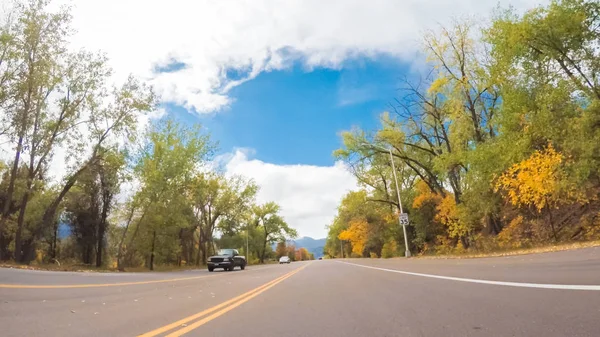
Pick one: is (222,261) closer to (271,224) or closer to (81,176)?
(81,176)

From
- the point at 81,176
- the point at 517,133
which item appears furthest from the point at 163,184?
the point at 517,133

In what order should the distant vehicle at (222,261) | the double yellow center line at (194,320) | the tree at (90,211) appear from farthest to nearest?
the tree at (90,211) → the distant vehicle at (222,261) → the double yellow center line at (194,320)

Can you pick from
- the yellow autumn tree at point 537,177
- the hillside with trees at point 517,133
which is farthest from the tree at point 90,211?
the yellow autumn tree at point 537,177

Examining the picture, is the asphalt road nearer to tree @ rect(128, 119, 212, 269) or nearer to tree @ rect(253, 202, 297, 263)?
tree @ rect(128, 119, 212, 269)

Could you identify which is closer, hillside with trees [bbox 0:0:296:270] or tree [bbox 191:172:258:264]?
hillside with trees [bbox 0:0:296:270]

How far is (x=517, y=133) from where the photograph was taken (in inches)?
784

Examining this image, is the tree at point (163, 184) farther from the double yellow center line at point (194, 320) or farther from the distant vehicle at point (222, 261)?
the double yellow center line at point (194, 320)

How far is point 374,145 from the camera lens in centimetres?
3147

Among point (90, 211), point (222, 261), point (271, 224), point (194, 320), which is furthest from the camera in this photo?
point (271, 224)

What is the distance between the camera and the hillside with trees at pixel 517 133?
17391mm

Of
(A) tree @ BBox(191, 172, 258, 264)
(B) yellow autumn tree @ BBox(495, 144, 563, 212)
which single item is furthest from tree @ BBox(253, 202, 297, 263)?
(B) yellow autumn tree @ BBox(495, 144, 563, 212)

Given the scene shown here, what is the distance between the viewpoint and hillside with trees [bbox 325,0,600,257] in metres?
17.4

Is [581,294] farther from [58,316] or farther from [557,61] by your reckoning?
[557,61]

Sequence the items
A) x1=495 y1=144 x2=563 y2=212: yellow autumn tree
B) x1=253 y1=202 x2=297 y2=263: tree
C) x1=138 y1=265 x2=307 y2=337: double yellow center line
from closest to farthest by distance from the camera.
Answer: x1=138 y1=265 x2=307 y2=337: double yellow center line → x1=495 y1=144 x2=563 y2=212: yellow autumn tree → x1=253 y1=202 x2=297 y2=263: tree
